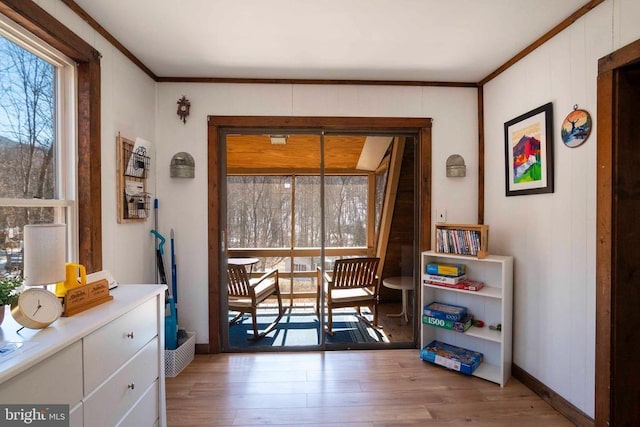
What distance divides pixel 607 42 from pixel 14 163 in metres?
3.18

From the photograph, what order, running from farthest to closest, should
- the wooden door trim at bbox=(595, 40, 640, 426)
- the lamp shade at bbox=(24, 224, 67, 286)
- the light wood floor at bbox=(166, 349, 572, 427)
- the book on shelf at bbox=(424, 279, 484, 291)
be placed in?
the book on shelf at bbox=(424, 279, 484, 291), the light wood floor at bbox=(166, 349, 572, 427), the wooden door trim at bbox=(595, 40, 640, 426), the lamp shade at bbox=(24, 224, 67, 286)

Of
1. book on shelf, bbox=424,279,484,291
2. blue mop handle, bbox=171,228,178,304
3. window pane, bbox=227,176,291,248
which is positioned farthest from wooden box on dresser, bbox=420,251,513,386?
blue mop handle, bbox=171,228,178,304

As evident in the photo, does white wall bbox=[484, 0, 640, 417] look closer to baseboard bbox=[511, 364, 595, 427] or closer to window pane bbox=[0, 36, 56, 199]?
baseboard bbox=[511, 364, 595, 427]

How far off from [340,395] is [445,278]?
124cm

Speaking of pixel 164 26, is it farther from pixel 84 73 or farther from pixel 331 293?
pixel 331 293

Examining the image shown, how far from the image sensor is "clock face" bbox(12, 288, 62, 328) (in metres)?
1.08

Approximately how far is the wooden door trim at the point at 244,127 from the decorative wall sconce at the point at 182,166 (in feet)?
0.49

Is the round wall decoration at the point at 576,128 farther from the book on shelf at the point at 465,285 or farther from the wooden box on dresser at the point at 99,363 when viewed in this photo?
the wooden box on dresser at the point at 99,363

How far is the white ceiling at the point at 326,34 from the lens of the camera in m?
1.76

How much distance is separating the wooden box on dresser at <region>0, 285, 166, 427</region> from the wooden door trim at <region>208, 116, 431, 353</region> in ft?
3.34

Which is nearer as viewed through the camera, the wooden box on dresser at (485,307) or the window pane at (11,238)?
the window pane at (11,238)

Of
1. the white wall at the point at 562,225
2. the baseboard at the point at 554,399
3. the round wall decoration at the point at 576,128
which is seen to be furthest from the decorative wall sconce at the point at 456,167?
the baseboard at the point at 554,399

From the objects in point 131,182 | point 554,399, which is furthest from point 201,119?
point 554,399

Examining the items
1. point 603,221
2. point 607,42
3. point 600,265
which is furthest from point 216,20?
point 600,265
